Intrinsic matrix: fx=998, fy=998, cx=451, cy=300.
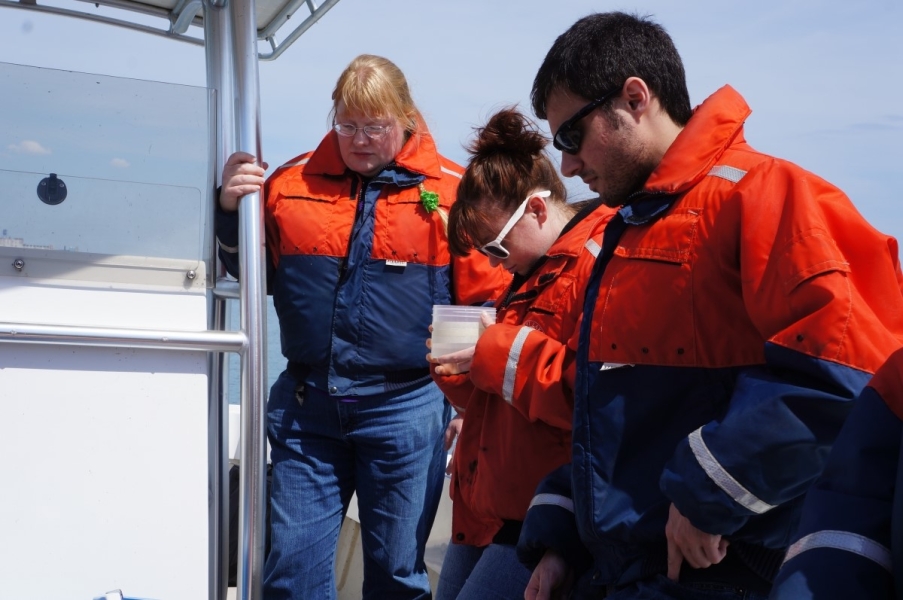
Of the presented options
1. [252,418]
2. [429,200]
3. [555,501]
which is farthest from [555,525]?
[429,200]

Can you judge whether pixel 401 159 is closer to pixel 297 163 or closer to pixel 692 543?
pixel 297 163

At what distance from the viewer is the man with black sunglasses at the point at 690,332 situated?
1.40m

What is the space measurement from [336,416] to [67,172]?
1011 millimetres

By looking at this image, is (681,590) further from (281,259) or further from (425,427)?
(281,259)

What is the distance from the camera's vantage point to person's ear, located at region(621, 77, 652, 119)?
5.77 feet

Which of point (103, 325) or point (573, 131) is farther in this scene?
point (103, 325)

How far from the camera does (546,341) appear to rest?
6.78 ft

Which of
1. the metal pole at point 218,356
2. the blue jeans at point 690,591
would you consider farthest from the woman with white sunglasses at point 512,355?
the metal pole at point 218,356

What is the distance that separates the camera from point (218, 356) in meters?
2.62

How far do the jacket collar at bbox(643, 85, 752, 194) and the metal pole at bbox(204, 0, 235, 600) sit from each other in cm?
133

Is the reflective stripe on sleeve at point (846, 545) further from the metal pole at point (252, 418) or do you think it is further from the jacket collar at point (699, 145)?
the metal pole at point (252, 418)

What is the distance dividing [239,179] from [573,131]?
1.15 m

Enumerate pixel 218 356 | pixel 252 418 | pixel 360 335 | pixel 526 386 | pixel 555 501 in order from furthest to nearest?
pixel 360 335 < pixel 218 356 < pixel 252 418 < pixel 526 386 < pixel 555 501

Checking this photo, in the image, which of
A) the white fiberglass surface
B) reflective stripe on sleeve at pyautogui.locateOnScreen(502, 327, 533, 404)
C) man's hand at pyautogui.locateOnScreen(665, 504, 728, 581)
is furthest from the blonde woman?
man's hand at pyautogui.locateOnScreen(665, 504, 728, 581)
